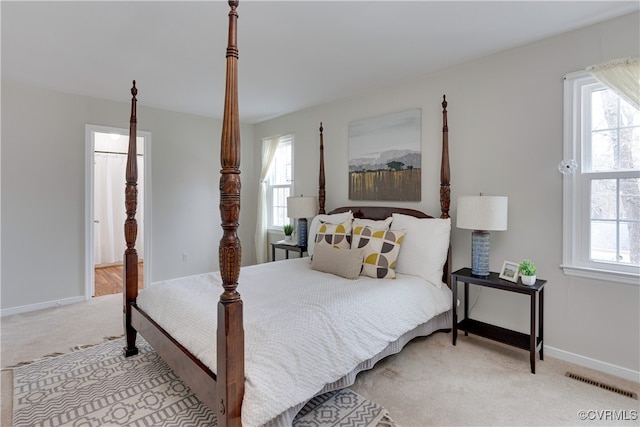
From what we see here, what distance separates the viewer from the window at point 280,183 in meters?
4.86

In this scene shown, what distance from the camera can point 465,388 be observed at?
6.97 ft

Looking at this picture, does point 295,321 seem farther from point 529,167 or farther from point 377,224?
point 529,167

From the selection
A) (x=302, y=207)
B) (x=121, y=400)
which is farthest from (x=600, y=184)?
(x=121, y=400)

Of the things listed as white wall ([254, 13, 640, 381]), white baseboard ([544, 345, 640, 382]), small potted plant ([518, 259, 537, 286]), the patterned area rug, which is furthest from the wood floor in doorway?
white baseboard ([544, 345, 640, 382])

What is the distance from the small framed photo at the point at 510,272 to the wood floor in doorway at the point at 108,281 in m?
4.57

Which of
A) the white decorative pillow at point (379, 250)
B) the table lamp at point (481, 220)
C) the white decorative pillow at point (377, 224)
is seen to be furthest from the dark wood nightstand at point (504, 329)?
the white decorative pillow at point (377, 224)

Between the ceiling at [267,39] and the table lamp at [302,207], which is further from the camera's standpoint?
the table lamp at [302,207]

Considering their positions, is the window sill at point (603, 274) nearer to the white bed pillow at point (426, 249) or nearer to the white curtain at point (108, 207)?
the white bed pillow at point (426, 249)

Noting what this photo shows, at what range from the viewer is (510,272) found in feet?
8.23

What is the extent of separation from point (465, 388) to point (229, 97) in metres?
2.26

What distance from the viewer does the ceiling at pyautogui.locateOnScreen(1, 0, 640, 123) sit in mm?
2104

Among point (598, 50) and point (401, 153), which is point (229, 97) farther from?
point (598, 50)

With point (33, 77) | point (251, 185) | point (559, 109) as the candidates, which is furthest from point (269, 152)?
point (559, 109)

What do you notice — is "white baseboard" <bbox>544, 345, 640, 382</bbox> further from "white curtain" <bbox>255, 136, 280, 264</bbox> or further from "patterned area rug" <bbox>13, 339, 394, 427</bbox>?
"white curtain" <bbox>255, 136, 280, 264</bbox>
